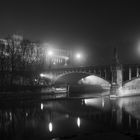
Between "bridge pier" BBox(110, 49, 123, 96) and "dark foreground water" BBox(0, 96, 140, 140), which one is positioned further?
"bridge pier" BBox(110, 49, 123, 96)

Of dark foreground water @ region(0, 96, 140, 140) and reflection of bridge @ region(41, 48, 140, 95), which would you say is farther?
reflection of bridge @ region(41, 48, 140, 95)

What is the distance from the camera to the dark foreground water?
21.1 meters

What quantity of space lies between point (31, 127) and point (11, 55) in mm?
37773

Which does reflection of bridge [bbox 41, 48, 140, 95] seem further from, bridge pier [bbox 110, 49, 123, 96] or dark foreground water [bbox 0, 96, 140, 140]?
dark foreground water [bbox 0, 96, 140, 140]

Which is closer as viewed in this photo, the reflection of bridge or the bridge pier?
the reflection of bridge

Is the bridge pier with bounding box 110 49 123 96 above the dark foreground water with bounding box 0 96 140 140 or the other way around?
above

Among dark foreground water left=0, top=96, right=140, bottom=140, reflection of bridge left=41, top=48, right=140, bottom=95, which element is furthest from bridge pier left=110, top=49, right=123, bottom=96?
dark foreground water left=0, top=96, right=140, bottom=140

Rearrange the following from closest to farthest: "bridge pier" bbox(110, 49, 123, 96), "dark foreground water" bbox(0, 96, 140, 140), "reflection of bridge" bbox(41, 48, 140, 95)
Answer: "dark foreground water" bbox(0, 96, 140, 140), "reflection of bridge" bbox(41, 48, 140, 95), "bridge pier" bbox(110, 49, 123, 96)

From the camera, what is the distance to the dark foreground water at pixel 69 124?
2114cm

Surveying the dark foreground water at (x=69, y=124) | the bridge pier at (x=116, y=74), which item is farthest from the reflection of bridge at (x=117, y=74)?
the dark foreground water at (x=69, y=124)

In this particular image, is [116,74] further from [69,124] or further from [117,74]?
[69,124]

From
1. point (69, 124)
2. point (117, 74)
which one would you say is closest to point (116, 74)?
point (117, 74)

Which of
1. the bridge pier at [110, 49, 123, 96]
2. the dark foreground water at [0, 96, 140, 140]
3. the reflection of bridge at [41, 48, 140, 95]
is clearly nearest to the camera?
the dark foreground water at [0, 96, 140, 140]

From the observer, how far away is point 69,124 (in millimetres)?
25484
